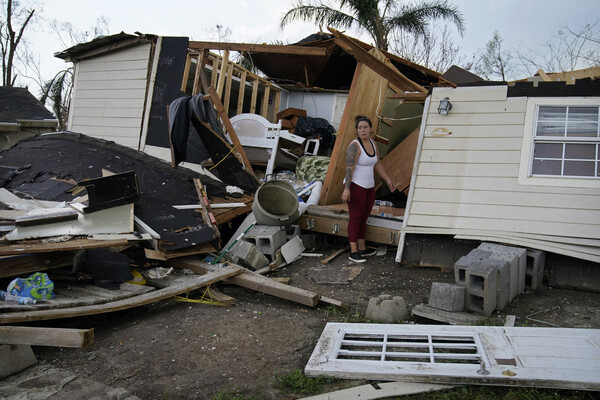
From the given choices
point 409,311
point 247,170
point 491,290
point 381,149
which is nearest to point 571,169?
point 491,290

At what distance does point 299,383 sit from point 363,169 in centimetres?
329

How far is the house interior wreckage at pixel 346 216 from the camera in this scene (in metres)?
3.49

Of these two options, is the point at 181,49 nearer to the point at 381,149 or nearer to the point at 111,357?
the point at 381,149

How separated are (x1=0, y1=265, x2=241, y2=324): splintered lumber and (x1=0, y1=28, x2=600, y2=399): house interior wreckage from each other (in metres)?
0.02

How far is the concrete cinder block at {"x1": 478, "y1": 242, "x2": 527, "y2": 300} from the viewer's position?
4.51 metres

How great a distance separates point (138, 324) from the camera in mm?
4266

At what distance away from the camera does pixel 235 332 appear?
4.02 metres

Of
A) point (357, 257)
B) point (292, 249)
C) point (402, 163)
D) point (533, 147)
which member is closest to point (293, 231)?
point (292, 249)

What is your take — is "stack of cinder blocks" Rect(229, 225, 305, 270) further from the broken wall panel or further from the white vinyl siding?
the broken wall panel

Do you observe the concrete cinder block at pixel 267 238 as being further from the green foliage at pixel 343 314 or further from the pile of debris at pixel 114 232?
the green foliage at pixel 343 314

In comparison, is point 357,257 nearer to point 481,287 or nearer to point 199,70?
point 481,287

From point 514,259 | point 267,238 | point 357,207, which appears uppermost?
point 357,207

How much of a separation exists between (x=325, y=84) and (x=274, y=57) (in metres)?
1.84

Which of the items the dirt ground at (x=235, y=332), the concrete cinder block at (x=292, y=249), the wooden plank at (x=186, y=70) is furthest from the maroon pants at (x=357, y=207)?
the wooden plank at (x=186, y=70)
